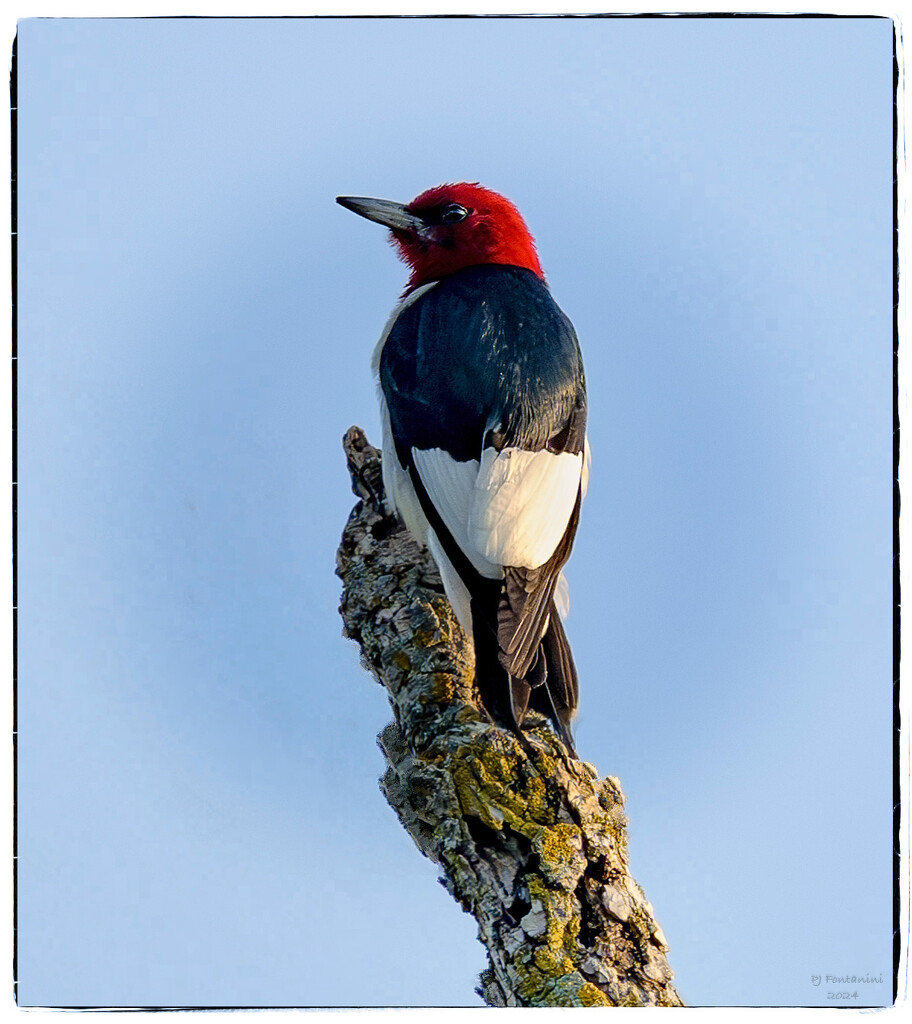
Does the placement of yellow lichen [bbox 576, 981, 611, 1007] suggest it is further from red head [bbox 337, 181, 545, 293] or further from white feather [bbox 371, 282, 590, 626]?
red head [bbox 337, 181, 545, 293]

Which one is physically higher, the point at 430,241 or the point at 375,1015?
the point at 430,241

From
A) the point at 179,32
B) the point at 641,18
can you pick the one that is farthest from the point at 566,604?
the point at 179,32

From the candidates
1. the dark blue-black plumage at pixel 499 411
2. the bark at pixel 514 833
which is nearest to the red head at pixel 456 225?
the dark blue-black plumage at pixel 499 411

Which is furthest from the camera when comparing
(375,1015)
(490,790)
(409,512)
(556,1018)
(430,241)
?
(430,241)

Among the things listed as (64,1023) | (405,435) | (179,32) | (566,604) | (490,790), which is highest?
(179,32)

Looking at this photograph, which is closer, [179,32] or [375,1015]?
[375,1015]

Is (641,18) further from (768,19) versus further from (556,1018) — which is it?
(556,1018)

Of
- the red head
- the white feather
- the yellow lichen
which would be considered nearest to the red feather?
the red head

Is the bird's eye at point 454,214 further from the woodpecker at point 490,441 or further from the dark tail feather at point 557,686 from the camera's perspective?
the dark tail feather at point 557,686
